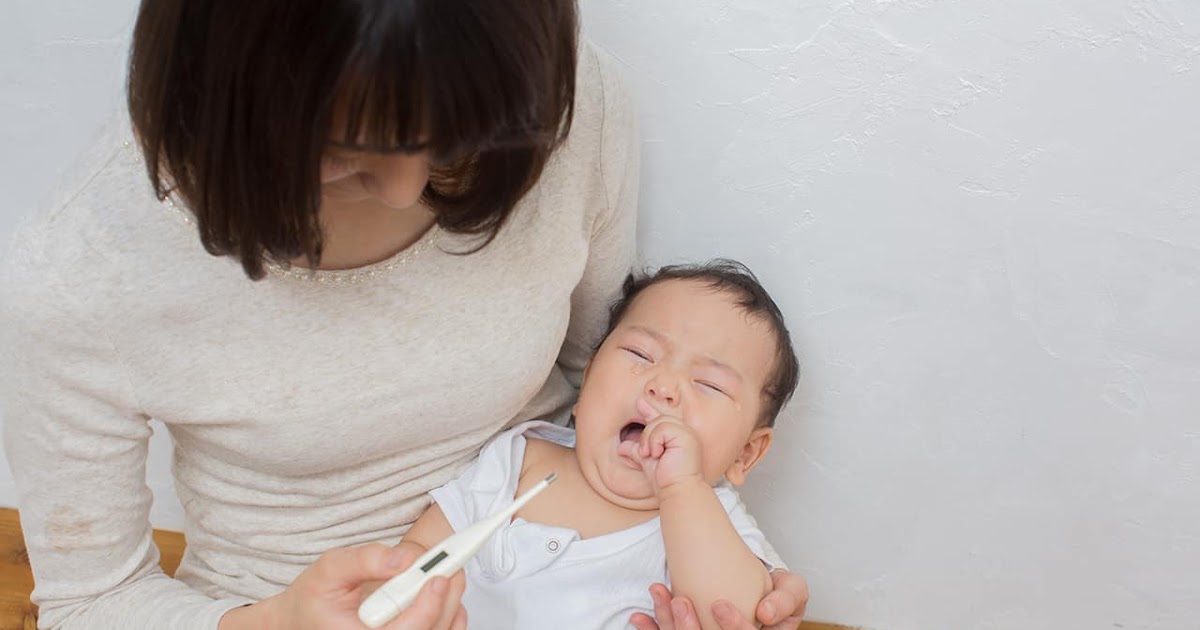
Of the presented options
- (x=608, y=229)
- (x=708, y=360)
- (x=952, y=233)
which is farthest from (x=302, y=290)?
(x=952, y=233)

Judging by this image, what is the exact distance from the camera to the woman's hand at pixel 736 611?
1.03m

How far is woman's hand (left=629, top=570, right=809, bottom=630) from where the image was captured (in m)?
1.03

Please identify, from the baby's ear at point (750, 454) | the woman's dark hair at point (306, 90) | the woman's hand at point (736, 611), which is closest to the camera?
the woman's dark hair at point (306, 90)

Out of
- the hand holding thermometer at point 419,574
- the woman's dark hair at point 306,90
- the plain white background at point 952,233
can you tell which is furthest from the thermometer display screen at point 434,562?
the plain white background at point 952,233

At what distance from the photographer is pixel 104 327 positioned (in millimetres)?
885

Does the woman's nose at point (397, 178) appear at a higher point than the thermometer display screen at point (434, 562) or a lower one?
higher

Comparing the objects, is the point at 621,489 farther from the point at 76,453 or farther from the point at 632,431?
the point at 76,453

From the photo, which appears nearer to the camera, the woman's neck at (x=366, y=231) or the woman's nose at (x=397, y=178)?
the woman's nose at (x=397, y=178)

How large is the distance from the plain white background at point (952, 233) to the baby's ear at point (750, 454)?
106 mm

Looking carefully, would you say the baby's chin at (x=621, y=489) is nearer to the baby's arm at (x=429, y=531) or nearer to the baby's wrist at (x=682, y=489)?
the baby's wrist at (x=682, y=489)

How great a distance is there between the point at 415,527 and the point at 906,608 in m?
0.75

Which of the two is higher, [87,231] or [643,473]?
[87,231]

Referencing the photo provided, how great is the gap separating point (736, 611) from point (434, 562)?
36 cm

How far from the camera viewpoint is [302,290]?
94cm
